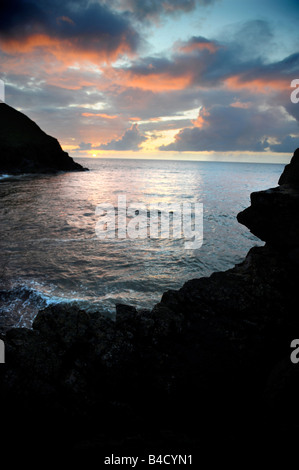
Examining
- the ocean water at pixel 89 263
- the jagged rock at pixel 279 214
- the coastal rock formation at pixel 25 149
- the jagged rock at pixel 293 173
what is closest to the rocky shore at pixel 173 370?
the jagged rock at pixel 279 214

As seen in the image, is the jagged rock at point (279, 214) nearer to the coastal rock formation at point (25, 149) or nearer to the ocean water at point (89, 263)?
the ocean water at point (89, 263)

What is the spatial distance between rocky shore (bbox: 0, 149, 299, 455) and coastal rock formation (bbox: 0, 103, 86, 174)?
73.4m

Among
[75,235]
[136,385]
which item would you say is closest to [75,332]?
[136,385]

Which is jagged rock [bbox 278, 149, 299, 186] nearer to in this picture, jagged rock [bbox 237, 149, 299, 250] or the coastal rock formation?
jagged rock [bbox 237, 149, 299, 250]

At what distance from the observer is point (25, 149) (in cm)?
7538

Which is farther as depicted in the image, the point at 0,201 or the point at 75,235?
the point at 0,201

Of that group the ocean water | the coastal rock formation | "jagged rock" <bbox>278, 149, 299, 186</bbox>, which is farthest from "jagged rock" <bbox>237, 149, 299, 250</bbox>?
the coastal rock formation

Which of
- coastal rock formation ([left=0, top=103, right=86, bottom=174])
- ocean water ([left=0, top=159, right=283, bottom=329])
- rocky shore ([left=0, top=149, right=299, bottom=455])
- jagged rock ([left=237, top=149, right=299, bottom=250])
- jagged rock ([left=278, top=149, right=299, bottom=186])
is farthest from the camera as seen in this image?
coastal rock formation ([left=0, top=103, right=86, bottom=174])

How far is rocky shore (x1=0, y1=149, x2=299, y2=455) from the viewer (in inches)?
157

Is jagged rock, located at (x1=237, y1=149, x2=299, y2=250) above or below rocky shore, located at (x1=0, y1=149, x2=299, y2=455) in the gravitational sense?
above

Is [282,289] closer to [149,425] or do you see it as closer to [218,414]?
[218,414]

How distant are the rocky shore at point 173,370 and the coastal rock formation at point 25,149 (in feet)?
241

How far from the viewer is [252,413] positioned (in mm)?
4320
